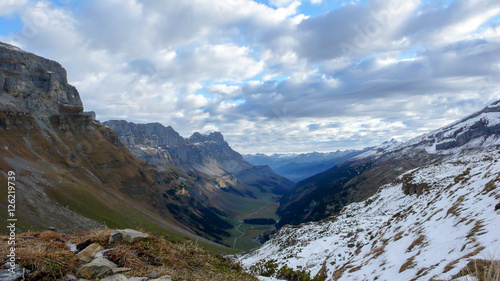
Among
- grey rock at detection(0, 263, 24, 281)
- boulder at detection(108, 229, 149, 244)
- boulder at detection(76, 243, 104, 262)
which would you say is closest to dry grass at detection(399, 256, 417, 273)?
boulder at detection(108, 229, 149, 244)

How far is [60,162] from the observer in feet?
423

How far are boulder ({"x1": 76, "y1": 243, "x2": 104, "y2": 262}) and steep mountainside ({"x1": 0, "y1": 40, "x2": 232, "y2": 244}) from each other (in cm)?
6396

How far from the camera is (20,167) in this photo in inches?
3942

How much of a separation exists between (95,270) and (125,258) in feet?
4.50

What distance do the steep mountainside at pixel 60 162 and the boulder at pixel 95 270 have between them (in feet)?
215

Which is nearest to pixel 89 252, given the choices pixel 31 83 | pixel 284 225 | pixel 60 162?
pixel 284 225

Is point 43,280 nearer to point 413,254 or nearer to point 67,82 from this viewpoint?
point 413,254

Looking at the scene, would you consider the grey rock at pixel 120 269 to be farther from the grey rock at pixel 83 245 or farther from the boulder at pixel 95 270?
the grey rock at pixel 83 245

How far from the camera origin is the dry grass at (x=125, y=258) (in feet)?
23.5

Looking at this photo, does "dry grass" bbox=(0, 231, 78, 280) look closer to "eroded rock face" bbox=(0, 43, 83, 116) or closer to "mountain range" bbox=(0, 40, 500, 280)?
"mountain range" bbox=(0, 40, 500, 280)

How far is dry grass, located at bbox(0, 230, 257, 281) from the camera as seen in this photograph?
7.18m

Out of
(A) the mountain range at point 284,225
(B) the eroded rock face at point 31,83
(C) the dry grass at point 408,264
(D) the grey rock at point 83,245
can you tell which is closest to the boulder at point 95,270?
(D) the grey rock at point 83,245

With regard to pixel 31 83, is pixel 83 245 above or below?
below

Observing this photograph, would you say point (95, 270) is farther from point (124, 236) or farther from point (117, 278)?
point (124, 236)
